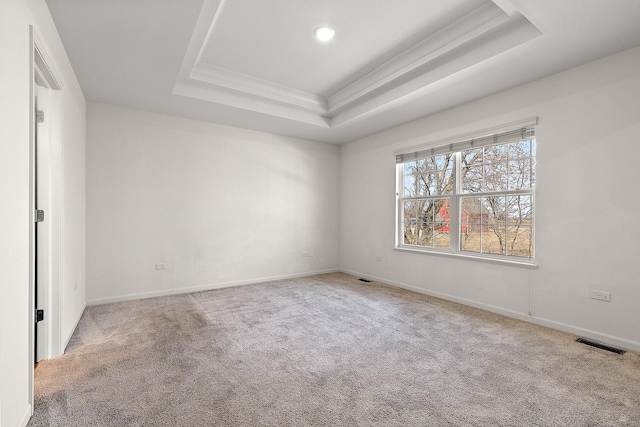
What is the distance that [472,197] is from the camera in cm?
396

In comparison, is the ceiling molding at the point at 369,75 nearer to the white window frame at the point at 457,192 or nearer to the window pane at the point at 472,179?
the white window frame at the point at 457,192

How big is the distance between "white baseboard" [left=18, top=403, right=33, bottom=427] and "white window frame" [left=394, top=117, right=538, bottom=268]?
4121mm

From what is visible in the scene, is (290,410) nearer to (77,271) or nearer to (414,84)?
(77,271)

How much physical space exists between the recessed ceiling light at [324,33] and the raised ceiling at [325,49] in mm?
76

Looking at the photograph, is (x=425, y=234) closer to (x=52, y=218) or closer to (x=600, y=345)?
(x=600, y=345)

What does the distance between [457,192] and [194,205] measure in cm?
372

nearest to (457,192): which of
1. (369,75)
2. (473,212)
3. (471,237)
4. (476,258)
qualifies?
(473,212)

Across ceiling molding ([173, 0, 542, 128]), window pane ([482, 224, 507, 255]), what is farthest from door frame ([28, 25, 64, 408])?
window pane ([482, 224, 507, 255])

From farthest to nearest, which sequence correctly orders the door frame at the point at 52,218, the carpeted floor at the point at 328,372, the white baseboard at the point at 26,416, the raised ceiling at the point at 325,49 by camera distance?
the door frame at the point at 52,218 → the raised ceiling at the point at 325,49 → the carpeted floor at the point at 328,372 → the white baseboard at the point at 26,416

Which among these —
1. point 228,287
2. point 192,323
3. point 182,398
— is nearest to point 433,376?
point 182,398

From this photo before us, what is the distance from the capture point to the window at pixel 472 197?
346 centimetres

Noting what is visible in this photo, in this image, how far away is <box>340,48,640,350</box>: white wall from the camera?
265cm

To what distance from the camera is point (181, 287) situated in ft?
14.4

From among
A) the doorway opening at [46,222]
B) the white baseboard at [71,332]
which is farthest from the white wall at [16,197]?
the white baseboard at [71,332]
